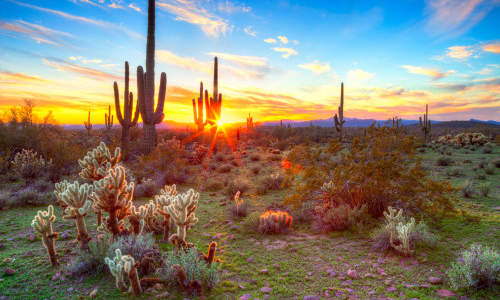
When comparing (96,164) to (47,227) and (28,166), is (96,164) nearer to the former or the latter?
(47,227)

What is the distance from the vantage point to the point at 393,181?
20.9ft

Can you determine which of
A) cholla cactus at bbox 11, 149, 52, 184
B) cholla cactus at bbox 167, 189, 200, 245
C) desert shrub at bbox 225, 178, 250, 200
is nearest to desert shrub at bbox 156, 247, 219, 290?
cholla cactus at bbox 167, 189, 200, 245

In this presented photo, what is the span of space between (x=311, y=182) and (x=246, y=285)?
3.54m

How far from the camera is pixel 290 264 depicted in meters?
4.59

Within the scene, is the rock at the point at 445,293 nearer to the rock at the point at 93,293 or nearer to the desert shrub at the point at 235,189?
the rock at the point at 93,293

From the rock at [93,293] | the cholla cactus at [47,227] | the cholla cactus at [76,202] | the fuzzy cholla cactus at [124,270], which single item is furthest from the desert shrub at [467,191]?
the cholla cactus at [47,227]

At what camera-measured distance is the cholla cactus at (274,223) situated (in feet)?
19.9

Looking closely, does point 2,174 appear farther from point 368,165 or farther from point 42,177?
point 368,165

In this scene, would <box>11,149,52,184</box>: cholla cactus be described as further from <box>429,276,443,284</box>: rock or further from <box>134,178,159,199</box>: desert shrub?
<box>429,276,443,284</box>: rock

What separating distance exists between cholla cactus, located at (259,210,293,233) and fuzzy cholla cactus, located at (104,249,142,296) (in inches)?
124

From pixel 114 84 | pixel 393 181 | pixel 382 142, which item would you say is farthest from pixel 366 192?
pixel 114 84

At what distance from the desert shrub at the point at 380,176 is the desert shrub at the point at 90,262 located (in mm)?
4277

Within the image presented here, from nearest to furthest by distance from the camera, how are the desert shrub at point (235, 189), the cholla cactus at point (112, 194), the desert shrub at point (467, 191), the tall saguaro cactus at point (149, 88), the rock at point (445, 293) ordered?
the rock at point (445, 293) < the cholla cactus at point (112, 194) < the desert shrub at point (467, 191) < the desert shrub at point (235, 189) < the tall saguaro cactus at point (149, 88)

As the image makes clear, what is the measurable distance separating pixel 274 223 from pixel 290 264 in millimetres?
1519
